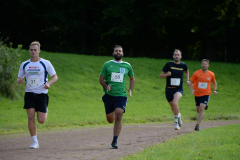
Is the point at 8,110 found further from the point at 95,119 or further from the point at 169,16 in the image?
the point at 169,16

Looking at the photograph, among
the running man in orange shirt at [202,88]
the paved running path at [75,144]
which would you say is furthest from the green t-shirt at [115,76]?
the running man in orange shirt at [202,88]

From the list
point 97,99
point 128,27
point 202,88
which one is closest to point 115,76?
point 202,88

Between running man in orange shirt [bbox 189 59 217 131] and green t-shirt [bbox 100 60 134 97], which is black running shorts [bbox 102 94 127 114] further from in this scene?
running man in orange shirt [bbox 189 59 217 131]

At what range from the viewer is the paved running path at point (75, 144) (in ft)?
21.6

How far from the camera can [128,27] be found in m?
41.1

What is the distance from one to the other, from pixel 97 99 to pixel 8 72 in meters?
5.70

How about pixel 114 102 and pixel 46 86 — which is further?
pixel 114 102

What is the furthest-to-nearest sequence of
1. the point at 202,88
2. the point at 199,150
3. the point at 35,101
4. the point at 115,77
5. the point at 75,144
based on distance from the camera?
the point at 202,88, the point at 75,144, the point at 115,77, the point at 35,101, the point at 199,150

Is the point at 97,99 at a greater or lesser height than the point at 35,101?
lesser

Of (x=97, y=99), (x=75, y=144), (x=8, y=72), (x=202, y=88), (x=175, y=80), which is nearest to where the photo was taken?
(x=75, y=144)

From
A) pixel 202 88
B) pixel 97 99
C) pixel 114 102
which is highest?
pixel 202 88

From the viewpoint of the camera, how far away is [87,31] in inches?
1839

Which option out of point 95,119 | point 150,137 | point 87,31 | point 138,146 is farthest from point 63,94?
point 87,31

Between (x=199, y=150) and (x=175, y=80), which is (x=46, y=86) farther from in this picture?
(x=175, y=80)
